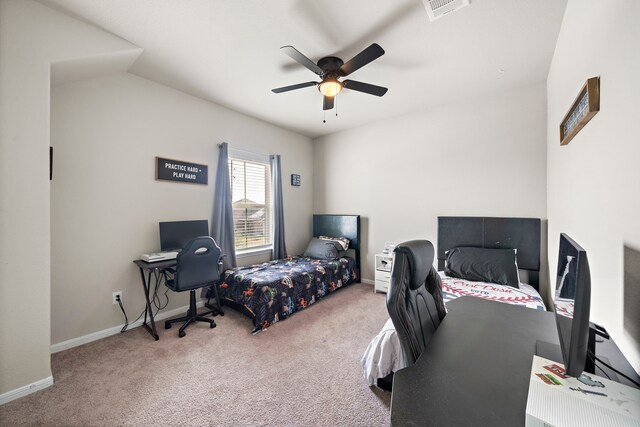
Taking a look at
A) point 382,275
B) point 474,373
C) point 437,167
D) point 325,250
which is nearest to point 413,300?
point 474,373

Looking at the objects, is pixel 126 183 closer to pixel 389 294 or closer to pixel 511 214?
pixel 389 294

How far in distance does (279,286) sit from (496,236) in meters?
2.66

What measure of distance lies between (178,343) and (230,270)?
101 cm

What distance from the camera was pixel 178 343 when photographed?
2.38 meters

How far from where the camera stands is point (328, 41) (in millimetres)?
2150

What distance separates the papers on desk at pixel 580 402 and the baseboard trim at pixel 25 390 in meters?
2.82

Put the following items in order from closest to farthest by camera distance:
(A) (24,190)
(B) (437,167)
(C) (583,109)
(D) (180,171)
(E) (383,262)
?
(C) (583,109)
(A) (24,190)
(D) (180,171)
(B) (437,167)
(E) (383,262)

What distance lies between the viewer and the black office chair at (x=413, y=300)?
1003mm

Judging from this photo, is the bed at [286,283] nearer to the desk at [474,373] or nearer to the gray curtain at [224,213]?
the gray curtain at [224,213]

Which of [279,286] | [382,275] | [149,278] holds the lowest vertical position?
[382,275]

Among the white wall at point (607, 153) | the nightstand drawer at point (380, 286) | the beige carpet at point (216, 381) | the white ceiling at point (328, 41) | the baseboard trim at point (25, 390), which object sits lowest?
the beige carpet at point (216, 381)

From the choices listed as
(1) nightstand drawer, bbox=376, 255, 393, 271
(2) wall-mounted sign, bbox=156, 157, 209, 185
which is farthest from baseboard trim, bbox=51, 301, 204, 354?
(1) nightstand drawer, bbox=376, 255, 393, 271

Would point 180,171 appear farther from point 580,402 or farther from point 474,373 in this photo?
point 580,402

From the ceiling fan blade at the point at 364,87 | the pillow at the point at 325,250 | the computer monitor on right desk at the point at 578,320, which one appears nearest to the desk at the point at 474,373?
the computer monitor on right desk at the point at 578,320
